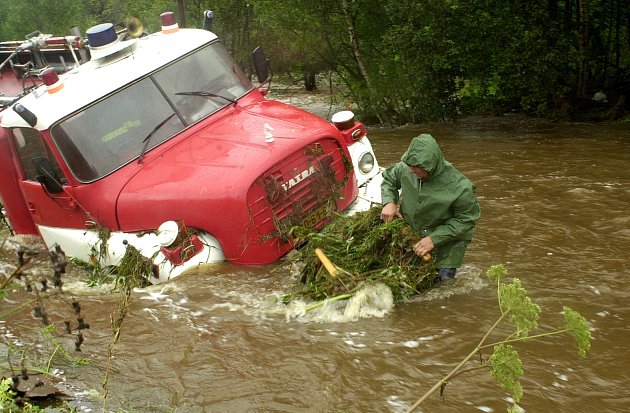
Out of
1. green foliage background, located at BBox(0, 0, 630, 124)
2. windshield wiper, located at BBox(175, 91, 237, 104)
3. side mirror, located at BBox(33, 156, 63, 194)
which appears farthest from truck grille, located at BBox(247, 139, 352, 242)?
green foliage background, located at BBox(0, 0, 630, 124)

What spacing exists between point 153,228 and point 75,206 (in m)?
0.95

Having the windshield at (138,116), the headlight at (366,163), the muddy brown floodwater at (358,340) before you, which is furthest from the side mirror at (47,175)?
the headlight at (366,163)

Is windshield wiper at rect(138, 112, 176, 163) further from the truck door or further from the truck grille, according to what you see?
the truck grille

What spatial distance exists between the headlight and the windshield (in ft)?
4.60

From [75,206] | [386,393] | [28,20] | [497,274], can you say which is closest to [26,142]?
[75,206]

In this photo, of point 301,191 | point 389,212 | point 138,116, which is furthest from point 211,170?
point 389,212

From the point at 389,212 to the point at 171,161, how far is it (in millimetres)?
1988

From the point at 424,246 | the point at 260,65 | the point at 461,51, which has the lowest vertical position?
the point at 461,51

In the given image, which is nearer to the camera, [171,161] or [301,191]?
[301,191]

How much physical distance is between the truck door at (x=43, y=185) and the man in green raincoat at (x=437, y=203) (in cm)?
296

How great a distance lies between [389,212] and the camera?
5980mm

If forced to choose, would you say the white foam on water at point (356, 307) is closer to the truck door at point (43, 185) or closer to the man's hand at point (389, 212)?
the man's hand at point (389, 212)

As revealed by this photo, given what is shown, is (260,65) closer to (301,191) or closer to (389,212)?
(301,191)

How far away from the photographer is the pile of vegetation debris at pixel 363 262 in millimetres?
5801
